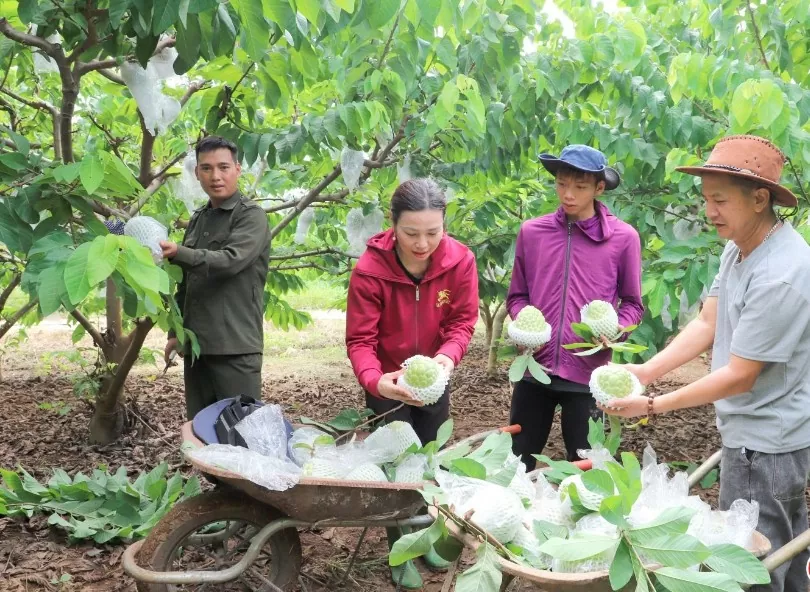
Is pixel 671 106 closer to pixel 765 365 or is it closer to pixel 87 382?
pixel 765 365

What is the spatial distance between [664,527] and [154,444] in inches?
139

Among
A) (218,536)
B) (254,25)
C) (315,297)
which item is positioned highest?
(254,25)

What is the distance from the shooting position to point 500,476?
69.1 inches

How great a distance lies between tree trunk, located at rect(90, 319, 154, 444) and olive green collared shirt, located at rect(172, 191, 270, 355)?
4.11 feet

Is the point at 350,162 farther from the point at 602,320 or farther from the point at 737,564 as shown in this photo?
the point at 737,564

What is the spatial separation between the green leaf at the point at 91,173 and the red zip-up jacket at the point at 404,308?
877 mm

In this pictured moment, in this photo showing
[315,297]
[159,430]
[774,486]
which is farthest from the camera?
[315,297]

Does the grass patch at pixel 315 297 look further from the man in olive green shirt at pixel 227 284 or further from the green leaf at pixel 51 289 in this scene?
the green leaf at pixel 51 289

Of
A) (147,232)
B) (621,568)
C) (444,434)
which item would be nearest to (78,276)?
(147,232)

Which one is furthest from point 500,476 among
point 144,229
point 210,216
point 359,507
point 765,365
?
point 210,216

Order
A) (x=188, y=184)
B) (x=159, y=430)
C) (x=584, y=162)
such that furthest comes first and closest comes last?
(x=159, y=430) → (x=188, y=184) → (x=584, y=162)

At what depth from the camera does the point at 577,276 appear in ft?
8.47

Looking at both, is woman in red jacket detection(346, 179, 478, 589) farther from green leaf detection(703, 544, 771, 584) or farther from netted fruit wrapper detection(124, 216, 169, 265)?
green leaf detection(703, 544, 771, 584)

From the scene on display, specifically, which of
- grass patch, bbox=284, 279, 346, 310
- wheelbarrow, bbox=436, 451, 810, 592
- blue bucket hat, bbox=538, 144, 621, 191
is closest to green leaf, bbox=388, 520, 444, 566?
wheelbarrow, bbox=436, 451, 810, 592
